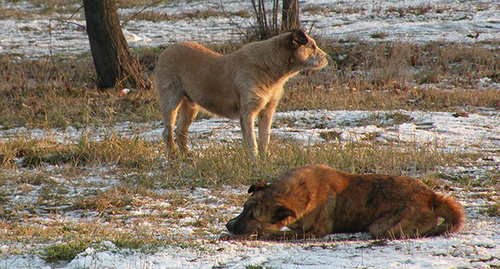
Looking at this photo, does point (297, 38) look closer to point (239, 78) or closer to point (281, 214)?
point (239, 78)

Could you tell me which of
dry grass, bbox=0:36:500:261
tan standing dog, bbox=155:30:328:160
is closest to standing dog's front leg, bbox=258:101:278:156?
tan standing dog, bbox=155:30:328:160

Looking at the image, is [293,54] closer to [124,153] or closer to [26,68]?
[124,153]

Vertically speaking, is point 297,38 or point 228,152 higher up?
point 297,38

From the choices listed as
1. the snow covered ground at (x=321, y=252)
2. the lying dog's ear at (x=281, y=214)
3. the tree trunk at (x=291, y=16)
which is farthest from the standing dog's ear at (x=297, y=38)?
the tree trunk at (x=291, y=16)

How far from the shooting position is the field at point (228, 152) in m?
4.27

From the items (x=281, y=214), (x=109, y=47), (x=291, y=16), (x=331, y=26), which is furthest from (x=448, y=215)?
(x=331, y=26)

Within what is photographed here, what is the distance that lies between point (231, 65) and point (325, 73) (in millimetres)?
6269

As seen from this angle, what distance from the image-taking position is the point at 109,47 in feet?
40.0

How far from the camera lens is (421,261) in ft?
13.1

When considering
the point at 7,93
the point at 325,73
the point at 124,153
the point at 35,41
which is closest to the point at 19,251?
the point at 124,153

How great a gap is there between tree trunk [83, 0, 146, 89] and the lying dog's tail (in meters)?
8.76

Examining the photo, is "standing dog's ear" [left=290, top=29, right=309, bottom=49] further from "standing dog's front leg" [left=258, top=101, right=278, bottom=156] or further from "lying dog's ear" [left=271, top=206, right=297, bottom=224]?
"lying dog's ear" [left=271, top=206, right=297, bottom=224]

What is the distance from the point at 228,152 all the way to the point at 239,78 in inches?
44.3

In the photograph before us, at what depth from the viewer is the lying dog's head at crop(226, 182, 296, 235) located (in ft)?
15.2
